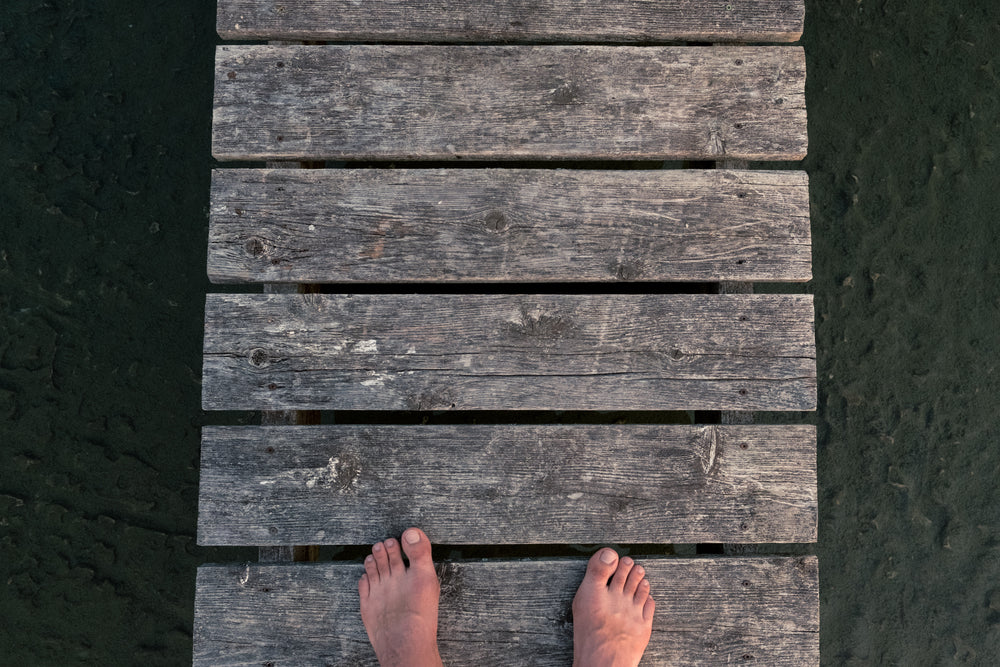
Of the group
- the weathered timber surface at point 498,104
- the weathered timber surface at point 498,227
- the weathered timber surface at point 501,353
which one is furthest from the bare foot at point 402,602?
the weathered timber surface at point 498,104

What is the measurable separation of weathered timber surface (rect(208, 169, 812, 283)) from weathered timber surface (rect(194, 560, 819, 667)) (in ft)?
1.97

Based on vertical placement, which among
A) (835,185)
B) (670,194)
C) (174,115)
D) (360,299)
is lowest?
(360,299)

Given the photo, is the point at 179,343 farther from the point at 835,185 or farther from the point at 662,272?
the point at 835,185

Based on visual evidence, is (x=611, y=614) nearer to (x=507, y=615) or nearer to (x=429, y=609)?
(x=507, y=615)

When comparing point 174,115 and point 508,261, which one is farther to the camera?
point 174,115

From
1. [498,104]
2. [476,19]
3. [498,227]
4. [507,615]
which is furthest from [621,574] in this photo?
[476,19]

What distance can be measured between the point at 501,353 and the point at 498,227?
0.85 feet

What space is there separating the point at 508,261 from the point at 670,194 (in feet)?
1.19

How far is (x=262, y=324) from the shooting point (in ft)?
4.14

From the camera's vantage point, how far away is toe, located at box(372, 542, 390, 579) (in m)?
1.25

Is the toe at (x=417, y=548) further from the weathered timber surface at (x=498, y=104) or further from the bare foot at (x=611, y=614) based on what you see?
the weathered timber surface at (x=498, y=104)

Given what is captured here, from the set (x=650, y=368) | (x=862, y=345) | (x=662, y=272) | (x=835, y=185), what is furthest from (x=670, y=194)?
Result: (x=862, y=345)

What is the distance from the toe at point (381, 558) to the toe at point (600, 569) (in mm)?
406

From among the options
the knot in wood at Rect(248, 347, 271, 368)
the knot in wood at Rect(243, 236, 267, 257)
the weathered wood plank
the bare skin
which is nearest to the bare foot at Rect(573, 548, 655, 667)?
the bare skin
